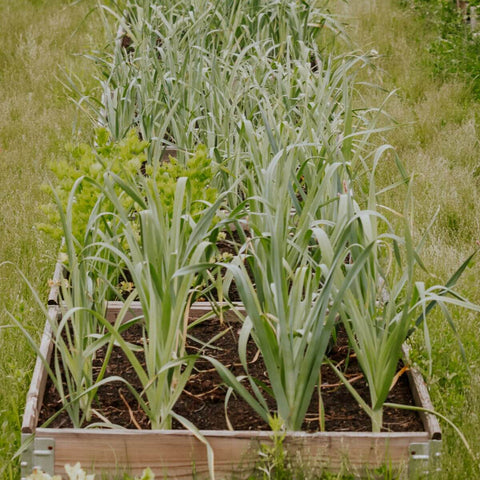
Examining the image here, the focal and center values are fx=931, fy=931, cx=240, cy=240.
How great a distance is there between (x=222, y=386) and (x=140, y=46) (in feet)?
7.56

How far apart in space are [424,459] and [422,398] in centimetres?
23

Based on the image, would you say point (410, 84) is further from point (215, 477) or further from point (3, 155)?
point (215, 477)

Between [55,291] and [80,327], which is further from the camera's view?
[55,291]

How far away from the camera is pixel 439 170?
178 inches

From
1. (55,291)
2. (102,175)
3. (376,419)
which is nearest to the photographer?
(376,419)

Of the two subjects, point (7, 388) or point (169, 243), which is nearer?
point (169, 243)

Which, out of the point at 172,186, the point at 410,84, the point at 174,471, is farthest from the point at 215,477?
the point at 410,84

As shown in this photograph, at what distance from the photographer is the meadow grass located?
9.34 ft

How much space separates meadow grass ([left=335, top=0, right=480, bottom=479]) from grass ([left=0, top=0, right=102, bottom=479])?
1.29 m

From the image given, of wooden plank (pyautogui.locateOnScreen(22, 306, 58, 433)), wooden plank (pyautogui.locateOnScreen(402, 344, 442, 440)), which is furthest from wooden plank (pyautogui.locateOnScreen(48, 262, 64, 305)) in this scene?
wooden plank (pyautogui.locateOnScreen(402, 344, 442, 440))

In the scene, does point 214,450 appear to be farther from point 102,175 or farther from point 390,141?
point 390,141

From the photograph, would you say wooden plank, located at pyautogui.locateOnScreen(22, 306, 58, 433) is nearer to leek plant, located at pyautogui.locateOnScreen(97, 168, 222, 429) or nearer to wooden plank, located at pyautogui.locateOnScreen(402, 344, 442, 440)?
leek plant, located at pyautogui.locateOnScreen(97, 168, 222, 429)

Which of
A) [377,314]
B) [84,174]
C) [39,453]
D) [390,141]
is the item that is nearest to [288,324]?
[377,314]

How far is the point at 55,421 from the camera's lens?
2.66 metres
